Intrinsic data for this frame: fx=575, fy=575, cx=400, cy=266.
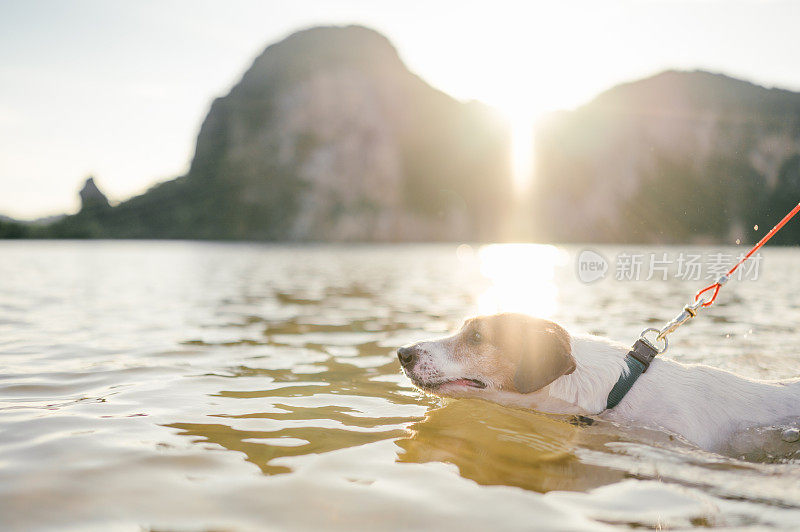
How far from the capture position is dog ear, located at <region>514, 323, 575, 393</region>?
5195 millimetres

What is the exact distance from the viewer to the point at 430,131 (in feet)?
515

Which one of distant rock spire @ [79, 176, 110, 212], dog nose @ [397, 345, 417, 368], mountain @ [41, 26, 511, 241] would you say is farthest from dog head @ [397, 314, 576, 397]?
distant rock spire @ [79, 176, 110, 212]

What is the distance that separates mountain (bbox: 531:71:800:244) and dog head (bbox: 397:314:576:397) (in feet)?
394

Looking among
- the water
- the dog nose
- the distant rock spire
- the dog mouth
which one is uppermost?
the distant rock spire

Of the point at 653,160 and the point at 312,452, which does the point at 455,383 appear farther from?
the point at 653,160

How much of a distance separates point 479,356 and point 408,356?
0.70 metres

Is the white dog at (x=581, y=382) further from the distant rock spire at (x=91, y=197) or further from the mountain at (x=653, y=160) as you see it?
the distant rock spire at (x=91, y=197)

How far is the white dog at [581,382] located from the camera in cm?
519

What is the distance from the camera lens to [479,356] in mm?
5684

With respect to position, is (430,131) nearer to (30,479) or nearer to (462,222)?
(462,222)

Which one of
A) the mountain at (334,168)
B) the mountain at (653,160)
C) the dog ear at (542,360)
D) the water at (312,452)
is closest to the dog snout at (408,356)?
the water at (312,452)

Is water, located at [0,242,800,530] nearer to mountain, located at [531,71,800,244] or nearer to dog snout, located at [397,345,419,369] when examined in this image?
dog snout, located at [397,345,419,369]

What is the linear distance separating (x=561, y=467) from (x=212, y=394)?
3844 mm

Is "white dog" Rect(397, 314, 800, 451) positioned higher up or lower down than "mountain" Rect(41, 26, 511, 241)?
lower down
